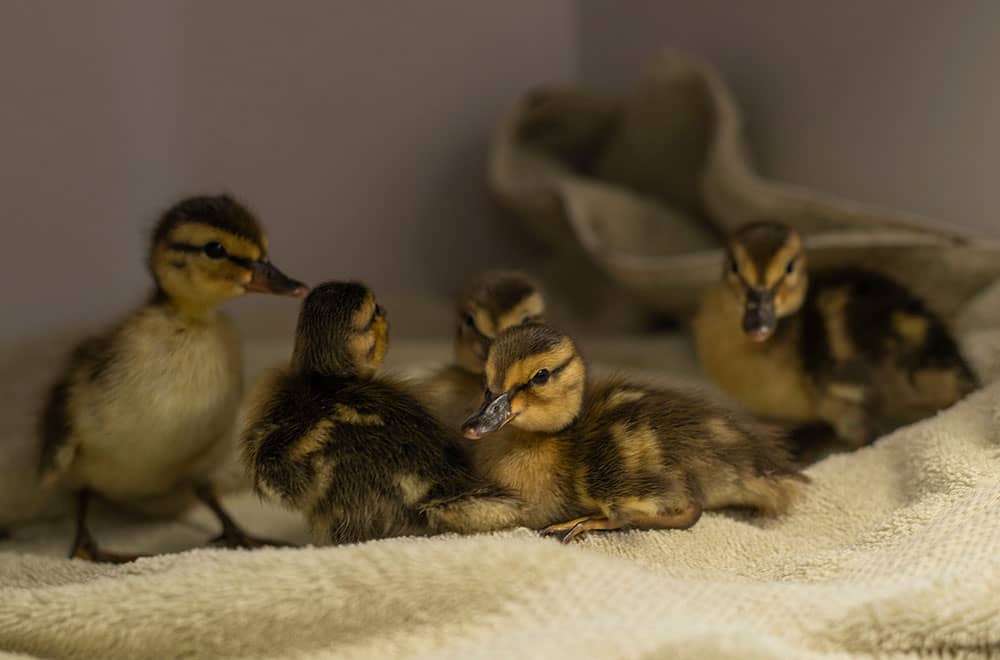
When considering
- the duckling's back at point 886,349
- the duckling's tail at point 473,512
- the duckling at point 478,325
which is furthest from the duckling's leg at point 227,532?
the duckling's back at point 886,349

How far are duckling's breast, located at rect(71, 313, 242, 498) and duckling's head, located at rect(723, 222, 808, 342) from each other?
29.5 inches

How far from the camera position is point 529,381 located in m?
1.19

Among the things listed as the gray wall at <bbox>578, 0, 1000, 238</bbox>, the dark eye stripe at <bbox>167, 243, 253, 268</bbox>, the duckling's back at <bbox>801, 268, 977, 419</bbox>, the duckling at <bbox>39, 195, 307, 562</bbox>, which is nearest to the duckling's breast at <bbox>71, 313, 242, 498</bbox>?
the duckling at <bbox>39, 195, 307, 562</bbox>

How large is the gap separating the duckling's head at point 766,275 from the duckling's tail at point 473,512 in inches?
24.0

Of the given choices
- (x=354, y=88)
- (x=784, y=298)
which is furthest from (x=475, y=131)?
(x=784, y=298)

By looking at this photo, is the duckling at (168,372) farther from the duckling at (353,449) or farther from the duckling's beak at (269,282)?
the duckling at (353,449)

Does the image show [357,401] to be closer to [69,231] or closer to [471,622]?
[471,622]

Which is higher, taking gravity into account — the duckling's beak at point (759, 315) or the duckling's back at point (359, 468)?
the duckling's beak at point (759, 315)

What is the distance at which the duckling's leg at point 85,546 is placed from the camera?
4.98ft

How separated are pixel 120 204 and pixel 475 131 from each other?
0.77 m

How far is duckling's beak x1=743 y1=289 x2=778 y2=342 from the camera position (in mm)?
1635

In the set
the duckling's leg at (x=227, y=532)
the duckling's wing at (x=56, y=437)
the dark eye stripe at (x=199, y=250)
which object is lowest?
the duckling's leg at (x=227, y=532)

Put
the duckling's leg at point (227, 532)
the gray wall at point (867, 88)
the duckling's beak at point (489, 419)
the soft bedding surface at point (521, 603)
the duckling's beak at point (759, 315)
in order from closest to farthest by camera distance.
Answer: the soft bedding surface at point (521, 603) < the duckling's beak at point (489, 419) < the duckling's leg at point (227, 532) < the duckling's beak at point (759, 315) < the gray wall at point (867, 88)

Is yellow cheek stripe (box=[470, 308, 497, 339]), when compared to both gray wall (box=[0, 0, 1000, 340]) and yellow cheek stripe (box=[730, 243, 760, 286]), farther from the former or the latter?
gray wall (box=[0, 0, 1000, 340])
